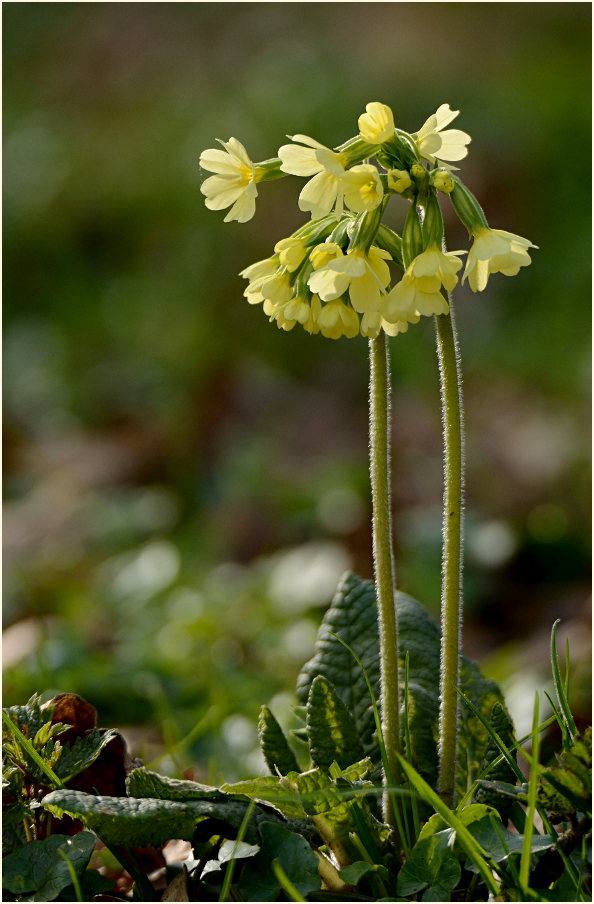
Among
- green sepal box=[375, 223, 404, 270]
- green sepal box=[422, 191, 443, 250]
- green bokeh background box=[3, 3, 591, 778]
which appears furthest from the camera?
green bokeh background box=[3, 3, 591, 778]

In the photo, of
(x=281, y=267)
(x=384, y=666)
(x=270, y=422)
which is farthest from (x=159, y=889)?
(x=270, y=422)

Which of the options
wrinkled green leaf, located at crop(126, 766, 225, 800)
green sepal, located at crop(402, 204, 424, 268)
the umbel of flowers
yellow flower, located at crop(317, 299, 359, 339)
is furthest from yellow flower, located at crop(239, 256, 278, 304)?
wrinkled green leaf, located at crop(126, 766, 225, 800)

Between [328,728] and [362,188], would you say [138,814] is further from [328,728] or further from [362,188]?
[362,188]

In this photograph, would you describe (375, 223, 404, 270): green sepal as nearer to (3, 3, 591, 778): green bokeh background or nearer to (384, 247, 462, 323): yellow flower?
(384, 247, 462, 323): yellow flower

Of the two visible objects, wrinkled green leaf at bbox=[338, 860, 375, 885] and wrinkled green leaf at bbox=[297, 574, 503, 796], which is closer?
wrinkled green leaf at bbox=[338, 860, 375, 885]

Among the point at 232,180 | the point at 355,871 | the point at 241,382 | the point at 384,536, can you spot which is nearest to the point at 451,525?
the point at 384,536

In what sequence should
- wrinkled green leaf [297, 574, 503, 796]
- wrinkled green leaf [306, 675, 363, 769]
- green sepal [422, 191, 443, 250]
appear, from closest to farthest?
green sepal [422, 191, 443, 250]
wrinkled green leaf [306, 675, 363, 769]
wrinkled green leaf [297, 574, 503, 796]

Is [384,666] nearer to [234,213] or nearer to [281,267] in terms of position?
[281,267]
